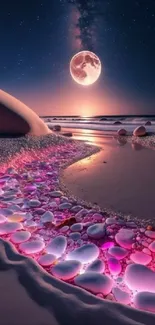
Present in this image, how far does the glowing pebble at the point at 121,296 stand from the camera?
87 cm

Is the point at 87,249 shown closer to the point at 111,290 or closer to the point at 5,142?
the point at 111,290

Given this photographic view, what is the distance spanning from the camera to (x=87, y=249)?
1225 millimetres

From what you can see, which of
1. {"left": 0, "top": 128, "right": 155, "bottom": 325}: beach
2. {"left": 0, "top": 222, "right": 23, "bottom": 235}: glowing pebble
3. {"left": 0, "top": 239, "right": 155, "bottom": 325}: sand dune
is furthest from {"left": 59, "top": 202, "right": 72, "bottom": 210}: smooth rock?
{"left": 0, "top": 239, "right": 155, "bottom": 325}: sand dune

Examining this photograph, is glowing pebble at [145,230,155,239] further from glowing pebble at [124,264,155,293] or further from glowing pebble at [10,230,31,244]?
glowing pebble at [10,230,31,244]

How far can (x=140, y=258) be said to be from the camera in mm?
1163

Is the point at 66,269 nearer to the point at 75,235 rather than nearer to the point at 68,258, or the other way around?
the point at 68,258

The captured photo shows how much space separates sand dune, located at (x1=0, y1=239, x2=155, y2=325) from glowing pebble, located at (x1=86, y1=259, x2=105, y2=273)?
0.20m

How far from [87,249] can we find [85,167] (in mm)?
2030

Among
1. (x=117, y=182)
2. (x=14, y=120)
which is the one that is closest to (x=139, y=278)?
(x=117, y=182)

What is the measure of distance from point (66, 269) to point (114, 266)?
247 mm

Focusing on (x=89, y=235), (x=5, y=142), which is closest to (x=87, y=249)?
(x=89, y=235)

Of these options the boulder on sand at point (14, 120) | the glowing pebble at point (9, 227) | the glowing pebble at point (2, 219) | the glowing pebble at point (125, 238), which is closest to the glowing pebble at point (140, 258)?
the glowing pebble at point (125, 238)

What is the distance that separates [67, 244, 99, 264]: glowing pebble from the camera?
1.15m

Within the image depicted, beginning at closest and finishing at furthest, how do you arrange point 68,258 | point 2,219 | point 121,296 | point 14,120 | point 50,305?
point 50,305 < point 121,296 < point 68,258 < point 2,219 < point 14,120
